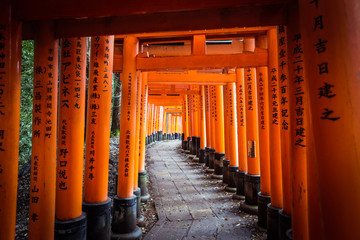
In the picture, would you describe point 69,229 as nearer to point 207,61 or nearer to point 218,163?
point 207,61

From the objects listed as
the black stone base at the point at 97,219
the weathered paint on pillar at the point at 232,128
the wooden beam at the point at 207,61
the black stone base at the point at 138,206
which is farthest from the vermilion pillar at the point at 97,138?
the weathered paint on pillar at the point at 232,128

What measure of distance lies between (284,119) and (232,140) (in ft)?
12.7

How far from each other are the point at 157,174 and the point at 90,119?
6.36 meters

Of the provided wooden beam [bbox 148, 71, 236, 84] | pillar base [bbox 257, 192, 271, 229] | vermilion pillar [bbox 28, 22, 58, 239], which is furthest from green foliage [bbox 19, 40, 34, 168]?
pillar base [bbox 257, 192, 271, 229]

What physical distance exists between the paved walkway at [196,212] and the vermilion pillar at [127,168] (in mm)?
482

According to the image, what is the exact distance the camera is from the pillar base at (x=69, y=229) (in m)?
2.67

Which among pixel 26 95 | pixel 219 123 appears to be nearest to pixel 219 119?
pixel 219 123

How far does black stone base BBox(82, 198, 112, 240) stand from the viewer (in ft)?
10.7

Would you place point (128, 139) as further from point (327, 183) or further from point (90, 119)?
point (327, 183)

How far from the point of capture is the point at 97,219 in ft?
10.9

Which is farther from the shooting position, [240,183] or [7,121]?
[240,183]

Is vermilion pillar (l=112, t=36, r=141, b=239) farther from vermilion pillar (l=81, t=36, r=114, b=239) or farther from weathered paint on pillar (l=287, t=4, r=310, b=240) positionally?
weathered paint on pillar (l=287, t=4, r=310, b=240)

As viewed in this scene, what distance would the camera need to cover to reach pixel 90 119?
334 cm

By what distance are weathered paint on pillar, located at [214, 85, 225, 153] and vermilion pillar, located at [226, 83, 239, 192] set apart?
1.18 meters
